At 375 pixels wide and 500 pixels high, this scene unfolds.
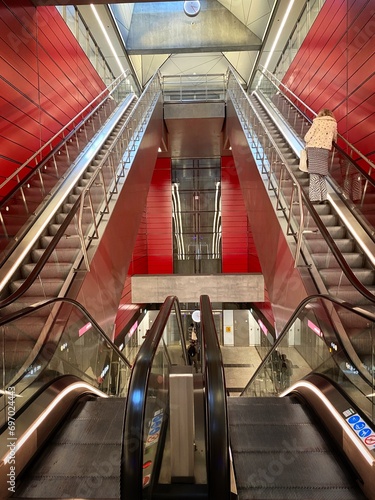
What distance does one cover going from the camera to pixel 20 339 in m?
2.86

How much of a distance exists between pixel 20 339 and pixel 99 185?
131 inches

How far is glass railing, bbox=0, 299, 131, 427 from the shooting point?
2545 mm

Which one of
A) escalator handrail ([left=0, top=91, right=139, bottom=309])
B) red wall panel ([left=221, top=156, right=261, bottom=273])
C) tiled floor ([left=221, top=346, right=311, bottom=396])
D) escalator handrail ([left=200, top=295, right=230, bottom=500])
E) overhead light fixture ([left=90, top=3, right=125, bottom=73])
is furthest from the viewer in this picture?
red wall panel ([left=221, top=156, right=261, bottom=273])

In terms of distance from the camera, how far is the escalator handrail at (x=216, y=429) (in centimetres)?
134

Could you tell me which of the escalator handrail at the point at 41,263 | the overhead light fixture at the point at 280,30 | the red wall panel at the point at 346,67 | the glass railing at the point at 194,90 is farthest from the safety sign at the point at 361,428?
the overhead light fixture at the point at 280,30

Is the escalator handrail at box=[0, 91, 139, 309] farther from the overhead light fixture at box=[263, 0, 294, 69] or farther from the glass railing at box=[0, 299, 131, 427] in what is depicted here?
the overhead light fixture at box=[263, 0, 294, 69]

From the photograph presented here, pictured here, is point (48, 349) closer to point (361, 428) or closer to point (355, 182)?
point (361, 428)

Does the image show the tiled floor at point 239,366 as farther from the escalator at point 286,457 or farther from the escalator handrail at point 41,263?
the escalator at point 286,457

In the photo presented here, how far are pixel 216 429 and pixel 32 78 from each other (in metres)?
8.03

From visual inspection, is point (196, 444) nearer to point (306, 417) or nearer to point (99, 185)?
point (306, 417)

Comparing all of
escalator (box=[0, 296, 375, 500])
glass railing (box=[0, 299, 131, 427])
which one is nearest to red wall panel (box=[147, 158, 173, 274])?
glass railing (box=[0, 299, 131, 427])

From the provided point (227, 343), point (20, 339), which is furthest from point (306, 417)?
point (227, 343)

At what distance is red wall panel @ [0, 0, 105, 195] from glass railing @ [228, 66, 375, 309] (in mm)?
4425

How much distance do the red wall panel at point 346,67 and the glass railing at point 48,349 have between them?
17.7 ft
